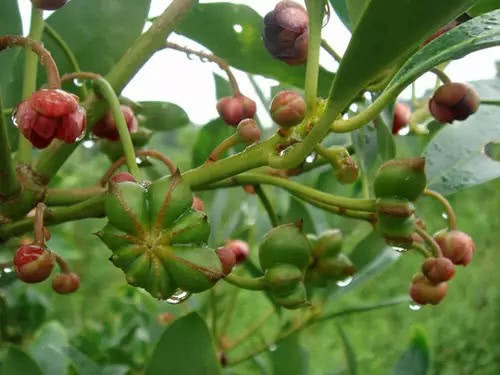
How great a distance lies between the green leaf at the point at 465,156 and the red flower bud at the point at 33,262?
431 millimetres

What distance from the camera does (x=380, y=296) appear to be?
121 inches

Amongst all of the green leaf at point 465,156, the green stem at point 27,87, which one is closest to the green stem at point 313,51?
the green stem at point 27,87

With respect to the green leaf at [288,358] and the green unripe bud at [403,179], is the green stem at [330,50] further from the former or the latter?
the green leaf at [288,358]

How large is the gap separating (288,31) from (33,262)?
259 millimetres

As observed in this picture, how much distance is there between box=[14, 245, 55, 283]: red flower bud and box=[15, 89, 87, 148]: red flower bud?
7 cm

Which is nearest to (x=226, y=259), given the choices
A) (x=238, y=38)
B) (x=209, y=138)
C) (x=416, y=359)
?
(x=238, y=38)

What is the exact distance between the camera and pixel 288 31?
71 cm

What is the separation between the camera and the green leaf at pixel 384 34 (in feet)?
1.75

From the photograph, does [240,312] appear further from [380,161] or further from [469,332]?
[380,161]

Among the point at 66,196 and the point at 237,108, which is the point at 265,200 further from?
the point at 66,196

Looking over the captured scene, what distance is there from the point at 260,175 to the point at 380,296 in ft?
8.10

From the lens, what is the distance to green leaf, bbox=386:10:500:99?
1.93 feet

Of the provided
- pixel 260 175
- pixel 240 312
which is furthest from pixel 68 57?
pixel 240 312

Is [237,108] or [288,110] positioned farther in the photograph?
[237,108]
